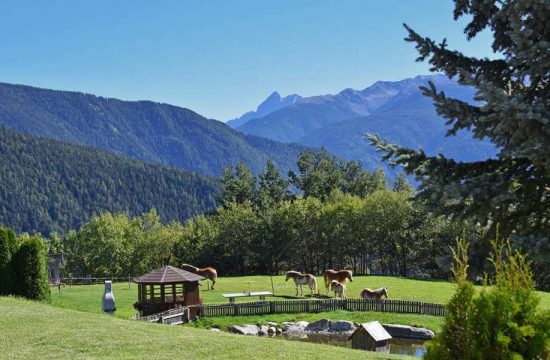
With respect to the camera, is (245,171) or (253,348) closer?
(253,348)

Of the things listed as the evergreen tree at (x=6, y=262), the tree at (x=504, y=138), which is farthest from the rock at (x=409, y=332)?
the tree at (x=504, y=138)

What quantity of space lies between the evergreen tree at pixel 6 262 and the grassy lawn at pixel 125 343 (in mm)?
5754

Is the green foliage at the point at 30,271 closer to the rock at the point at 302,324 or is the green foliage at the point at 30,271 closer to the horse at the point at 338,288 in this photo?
the rock at the point at 302,324

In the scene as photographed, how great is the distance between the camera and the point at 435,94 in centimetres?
819

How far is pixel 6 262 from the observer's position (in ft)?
83.9

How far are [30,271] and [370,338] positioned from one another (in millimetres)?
15686

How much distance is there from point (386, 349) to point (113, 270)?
181ft

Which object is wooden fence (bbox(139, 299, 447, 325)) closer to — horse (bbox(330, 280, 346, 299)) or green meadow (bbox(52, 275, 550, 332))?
green meadow (bbox(52, 275, 550, 332))

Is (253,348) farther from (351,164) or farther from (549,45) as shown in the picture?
(351,164)

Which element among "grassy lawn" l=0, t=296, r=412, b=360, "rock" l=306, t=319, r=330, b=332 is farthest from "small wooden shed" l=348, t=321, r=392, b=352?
"rock" l=306, t=319, r=330, b=332

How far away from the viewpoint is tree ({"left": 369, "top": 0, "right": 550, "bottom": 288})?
6.85m

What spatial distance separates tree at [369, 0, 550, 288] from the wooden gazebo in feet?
84.0

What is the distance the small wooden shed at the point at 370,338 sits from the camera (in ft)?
72.9

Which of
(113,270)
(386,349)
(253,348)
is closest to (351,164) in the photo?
(113,270)
